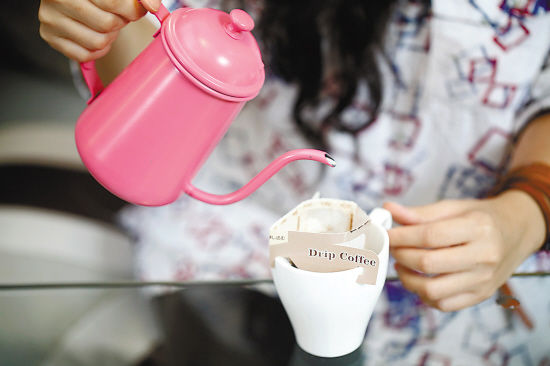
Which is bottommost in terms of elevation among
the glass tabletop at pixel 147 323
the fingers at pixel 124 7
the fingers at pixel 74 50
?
the glass tabletop at pixel 147 323

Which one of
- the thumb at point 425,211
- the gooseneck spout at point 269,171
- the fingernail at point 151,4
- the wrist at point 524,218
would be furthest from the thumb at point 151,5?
the wrist at point 524,218

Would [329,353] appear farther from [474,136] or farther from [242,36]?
[474,136]

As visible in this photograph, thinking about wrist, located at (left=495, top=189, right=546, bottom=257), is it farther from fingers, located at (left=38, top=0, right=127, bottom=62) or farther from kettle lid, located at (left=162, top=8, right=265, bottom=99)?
fingers, located at (left=38, top=0, right=127, bottom=62)

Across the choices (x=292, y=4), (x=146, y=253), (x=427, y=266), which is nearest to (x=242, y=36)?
(x=427, y=266)

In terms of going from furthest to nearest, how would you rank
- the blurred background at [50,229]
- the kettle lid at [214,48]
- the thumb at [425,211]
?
the blurred background at [50,229] < the thumb at [425,211] < the kettle lid at [214,48]

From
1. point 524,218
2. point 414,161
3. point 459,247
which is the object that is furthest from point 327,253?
point 414,161

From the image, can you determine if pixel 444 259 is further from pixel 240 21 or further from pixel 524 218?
pixel 240 21

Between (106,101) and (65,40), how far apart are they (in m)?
0.09

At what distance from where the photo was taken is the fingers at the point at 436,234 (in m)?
0.42

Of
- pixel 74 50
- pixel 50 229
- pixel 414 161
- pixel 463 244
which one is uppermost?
pixel 74 50

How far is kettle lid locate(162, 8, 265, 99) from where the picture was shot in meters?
0.34

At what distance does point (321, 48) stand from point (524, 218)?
365 mm

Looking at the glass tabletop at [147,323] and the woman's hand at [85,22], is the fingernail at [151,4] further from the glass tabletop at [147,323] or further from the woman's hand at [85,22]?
the glass tabletop at [147,323]

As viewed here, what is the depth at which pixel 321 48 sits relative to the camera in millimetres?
700
